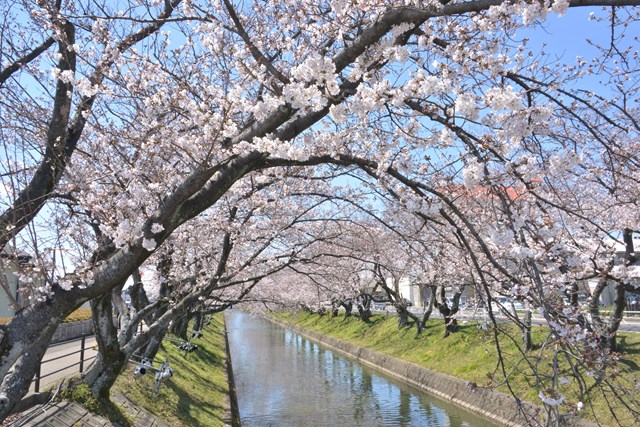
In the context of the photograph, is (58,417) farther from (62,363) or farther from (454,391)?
(454,391)

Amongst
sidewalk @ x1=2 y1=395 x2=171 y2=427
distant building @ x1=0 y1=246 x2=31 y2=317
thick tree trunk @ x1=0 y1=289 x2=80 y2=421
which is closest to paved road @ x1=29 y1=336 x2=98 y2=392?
sidewalk @ x1=2 y1=395 x2=171 y2=427

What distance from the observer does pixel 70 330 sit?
71.2ft

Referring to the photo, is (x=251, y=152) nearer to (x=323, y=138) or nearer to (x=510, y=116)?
(x=323, y=138)

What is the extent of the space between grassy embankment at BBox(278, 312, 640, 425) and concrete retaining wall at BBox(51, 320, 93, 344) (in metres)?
13.9

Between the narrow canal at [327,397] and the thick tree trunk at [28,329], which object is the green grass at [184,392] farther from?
the thick tree trunk at [28,329]

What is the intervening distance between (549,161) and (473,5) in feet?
4.30

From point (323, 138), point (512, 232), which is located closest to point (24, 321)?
point (323, 138)

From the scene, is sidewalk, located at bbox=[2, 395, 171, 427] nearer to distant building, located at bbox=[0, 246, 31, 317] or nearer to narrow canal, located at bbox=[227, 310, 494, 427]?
distant building, located at bbox=[0, 246, 31, 317]

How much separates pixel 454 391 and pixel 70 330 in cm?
1557

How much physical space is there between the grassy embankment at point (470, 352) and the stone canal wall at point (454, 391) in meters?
0.36

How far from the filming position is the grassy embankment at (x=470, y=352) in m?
A: 11.8

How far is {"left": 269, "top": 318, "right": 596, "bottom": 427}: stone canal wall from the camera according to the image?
1325 cm

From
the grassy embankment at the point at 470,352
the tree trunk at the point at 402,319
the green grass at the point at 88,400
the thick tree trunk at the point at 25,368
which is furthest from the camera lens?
the tree trunk at the point at 402,319

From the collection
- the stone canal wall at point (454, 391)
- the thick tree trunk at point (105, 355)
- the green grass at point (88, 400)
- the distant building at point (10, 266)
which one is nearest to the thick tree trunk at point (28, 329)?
the distant building at point (10, 266)
